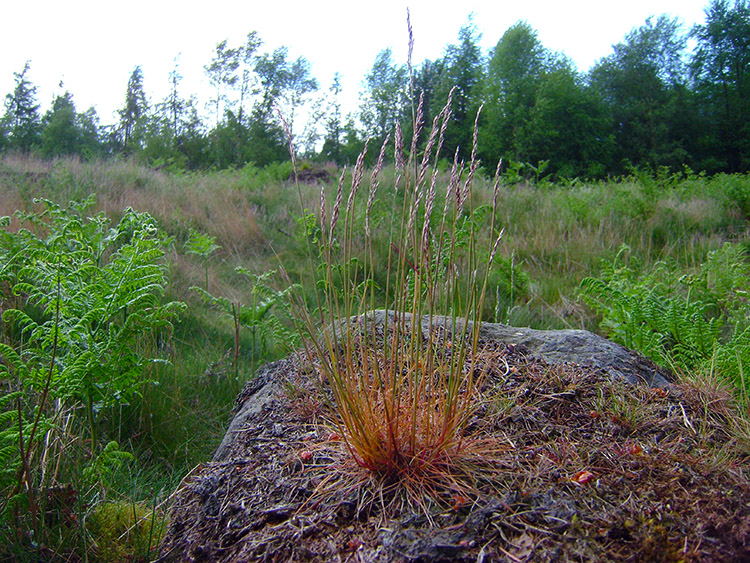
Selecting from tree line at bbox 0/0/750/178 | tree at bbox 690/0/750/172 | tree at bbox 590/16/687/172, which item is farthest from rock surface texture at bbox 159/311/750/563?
tree at bbox 690/0/750/172

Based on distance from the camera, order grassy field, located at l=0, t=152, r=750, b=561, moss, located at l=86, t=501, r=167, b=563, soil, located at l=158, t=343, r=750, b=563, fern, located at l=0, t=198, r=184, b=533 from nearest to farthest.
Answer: soil, located at l=158, t=343, r=750, b=563, moss, located at l=86, t=501, r=167, b=563, fern, located at l=0, t=198, r=184, b=533, grassy field, located at l=0, t=152, r=750, b=561

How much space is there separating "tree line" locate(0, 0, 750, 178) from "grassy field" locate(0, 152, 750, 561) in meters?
20.7

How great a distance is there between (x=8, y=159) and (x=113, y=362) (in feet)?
36.0

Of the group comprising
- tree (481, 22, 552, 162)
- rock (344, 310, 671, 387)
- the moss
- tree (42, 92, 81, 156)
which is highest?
tree (481, 22, 552, 162)

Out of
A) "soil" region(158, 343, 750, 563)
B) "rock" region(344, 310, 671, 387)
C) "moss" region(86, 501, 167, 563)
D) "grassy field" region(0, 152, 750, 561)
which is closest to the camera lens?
"soil" region(158, 343, 750, 563)

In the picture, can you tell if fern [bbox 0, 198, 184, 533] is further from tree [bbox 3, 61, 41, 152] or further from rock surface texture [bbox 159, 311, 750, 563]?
tree [bbox 3, 61, 41, 152]

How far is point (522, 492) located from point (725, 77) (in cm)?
4885

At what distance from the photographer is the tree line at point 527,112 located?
98.7 feet

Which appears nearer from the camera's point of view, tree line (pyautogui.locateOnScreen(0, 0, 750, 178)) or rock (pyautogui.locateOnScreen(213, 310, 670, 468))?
rock (pyautogui.locateOnScreen(213, 310, 670, 468))

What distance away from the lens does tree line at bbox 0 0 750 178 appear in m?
30.1

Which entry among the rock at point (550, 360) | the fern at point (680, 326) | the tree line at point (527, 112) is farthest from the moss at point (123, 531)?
the tree line at point (527, 112)

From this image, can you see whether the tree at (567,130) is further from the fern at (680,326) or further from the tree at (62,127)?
the fern at (680,326)

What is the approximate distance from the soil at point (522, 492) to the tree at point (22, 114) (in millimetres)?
38908

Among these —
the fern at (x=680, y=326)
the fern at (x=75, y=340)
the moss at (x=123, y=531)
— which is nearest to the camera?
the moss at (x=123, y=531)
